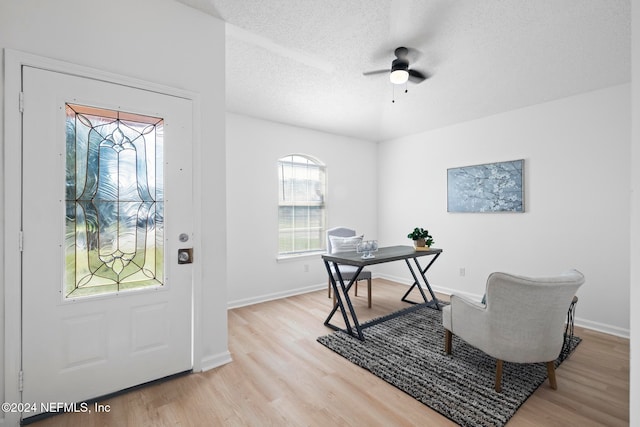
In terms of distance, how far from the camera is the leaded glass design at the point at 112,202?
6.37ft

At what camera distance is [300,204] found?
4.87 m

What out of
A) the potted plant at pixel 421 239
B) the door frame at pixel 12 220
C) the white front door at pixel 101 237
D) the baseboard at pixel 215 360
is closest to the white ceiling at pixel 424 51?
the white front door at pixel 101 237

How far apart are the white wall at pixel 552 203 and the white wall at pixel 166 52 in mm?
3565

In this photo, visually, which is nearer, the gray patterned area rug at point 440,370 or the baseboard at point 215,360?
the gray patterned area rug at point 440,370

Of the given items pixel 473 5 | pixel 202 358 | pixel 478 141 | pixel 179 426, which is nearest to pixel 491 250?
pixel 478 141

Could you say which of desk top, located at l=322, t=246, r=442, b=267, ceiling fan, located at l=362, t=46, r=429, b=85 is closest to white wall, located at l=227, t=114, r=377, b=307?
desk top, located at l=322, t=246, r=442, b=267

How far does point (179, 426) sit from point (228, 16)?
2819mm

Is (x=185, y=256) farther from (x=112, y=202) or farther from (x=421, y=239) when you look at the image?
(x=421, y=239)

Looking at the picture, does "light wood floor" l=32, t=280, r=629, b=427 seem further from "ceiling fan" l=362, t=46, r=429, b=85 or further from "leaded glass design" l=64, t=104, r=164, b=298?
"ceiling fan" l=362, t=46, r=429, b=85

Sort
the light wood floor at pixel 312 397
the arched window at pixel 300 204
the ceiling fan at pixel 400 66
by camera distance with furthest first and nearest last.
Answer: the arched window at pixel 300 204
the ceiling fan at pixel 400 66
the light wood floor at pixel 312 397

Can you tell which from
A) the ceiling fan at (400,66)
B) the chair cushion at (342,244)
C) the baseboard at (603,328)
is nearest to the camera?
the ceiling fan at (400,66)

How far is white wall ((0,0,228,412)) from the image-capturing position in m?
1.81

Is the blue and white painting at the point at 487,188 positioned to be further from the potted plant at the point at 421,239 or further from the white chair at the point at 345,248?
the white chair at the point at 345,248

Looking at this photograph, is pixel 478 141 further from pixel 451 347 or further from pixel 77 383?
pixel 77 383
